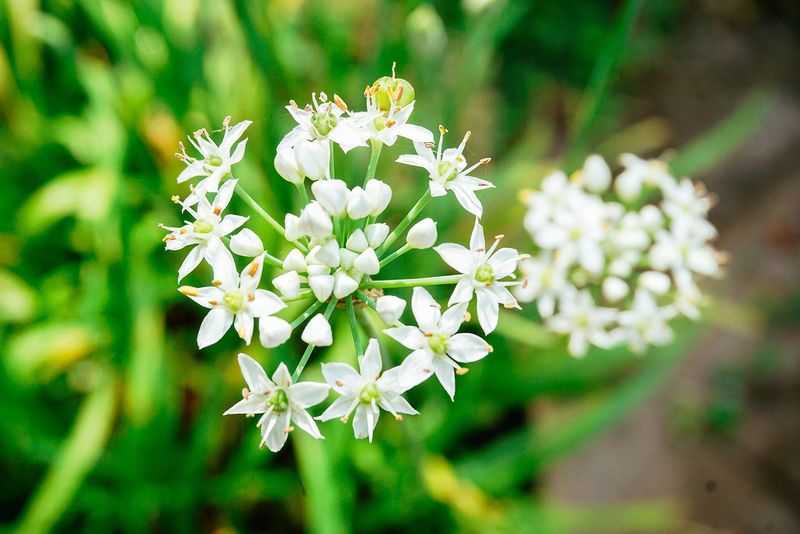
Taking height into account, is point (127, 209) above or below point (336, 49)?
below

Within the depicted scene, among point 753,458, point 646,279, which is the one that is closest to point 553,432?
point 646,279

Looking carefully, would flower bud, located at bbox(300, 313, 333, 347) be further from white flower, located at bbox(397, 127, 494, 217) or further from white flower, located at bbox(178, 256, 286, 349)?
white flower, located at bbox(397, 127, 494, 217)

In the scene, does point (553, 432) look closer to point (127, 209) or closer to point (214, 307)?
point (214, 307)

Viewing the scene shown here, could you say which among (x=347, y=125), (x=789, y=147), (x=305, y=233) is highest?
(x=789, y=147)

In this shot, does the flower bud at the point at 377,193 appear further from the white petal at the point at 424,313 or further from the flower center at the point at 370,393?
the flower center at the point at 370,393

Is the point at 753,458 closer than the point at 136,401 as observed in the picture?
No

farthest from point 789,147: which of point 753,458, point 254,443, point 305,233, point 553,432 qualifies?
point 305,233

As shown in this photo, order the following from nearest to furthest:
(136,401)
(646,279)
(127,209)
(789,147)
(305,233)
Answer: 1. (305,233)
2. (646,279)
3. (136,401)
4. (127,209)
5. (789,147)

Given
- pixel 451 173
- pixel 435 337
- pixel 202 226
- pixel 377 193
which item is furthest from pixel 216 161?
pixel 435 337

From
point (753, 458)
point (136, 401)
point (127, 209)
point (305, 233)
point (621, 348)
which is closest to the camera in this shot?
point (305, 233)
